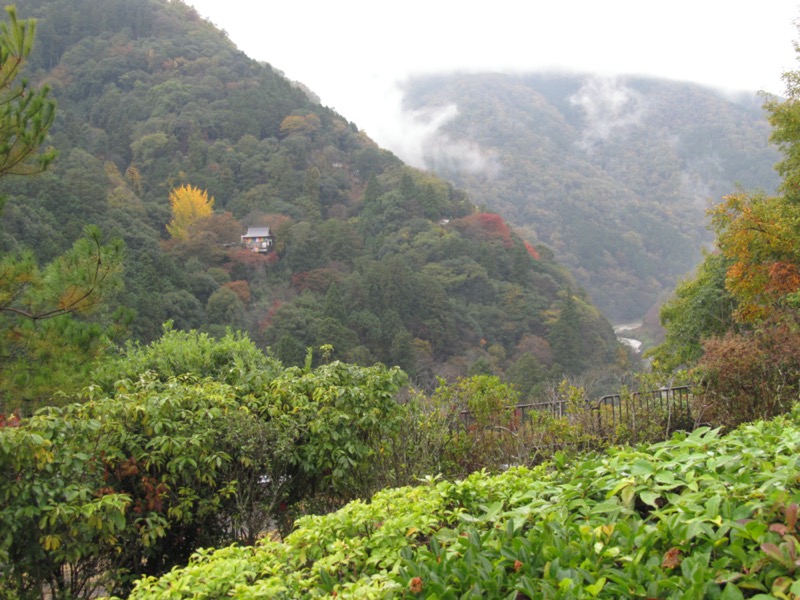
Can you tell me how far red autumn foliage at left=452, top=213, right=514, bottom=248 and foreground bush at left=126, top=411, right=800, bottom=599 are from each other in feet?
137

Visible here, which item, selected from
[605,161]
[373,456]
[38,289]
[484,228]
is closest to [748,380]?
[373,456]

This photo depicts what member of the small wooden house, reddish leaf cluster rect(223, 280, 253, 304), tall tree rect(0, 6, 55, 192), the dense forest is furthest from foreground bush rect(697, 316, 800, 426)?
the small wooden house

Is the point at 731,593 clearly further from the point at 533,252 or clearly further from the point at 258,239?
the point at 533,252

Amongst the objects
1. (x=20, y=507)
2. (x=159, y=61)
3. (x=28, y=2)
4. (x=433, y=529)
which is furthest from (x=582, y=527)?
(x=28, y=2)

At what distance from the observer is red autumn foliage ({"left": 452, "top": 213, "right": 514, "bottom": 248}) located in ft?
146

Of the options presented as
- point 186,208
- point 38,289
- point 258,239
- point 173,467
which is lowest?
point 173,467

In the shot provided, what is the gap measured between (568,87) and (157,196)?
109311 millimetres

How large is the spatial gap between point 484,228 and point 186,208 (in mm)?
18381

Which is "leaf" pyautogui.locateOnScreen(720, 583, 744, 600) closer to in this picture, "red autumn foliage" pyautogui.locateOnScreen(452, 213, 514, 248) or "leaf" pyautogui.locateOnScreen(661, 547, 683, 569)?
"leaf" pyautogui.locateOnScreen(661, 547, 683, 569)

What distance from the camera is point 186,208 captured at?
39969 millimetres

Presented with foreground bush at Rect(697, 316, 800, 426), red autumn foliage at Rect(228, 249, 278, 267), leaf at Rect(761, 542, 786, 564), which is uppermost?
red autumn foliage at Rect(228, 249, 278, 267)

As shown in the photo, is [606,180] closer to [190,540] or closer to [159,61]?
[159,61]

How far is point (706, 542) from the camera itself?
191 centimetres

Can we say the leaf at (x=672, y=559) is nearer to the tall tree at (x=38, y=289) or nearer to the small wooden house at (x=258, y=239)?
the tall tree at (x=38, y=289)
